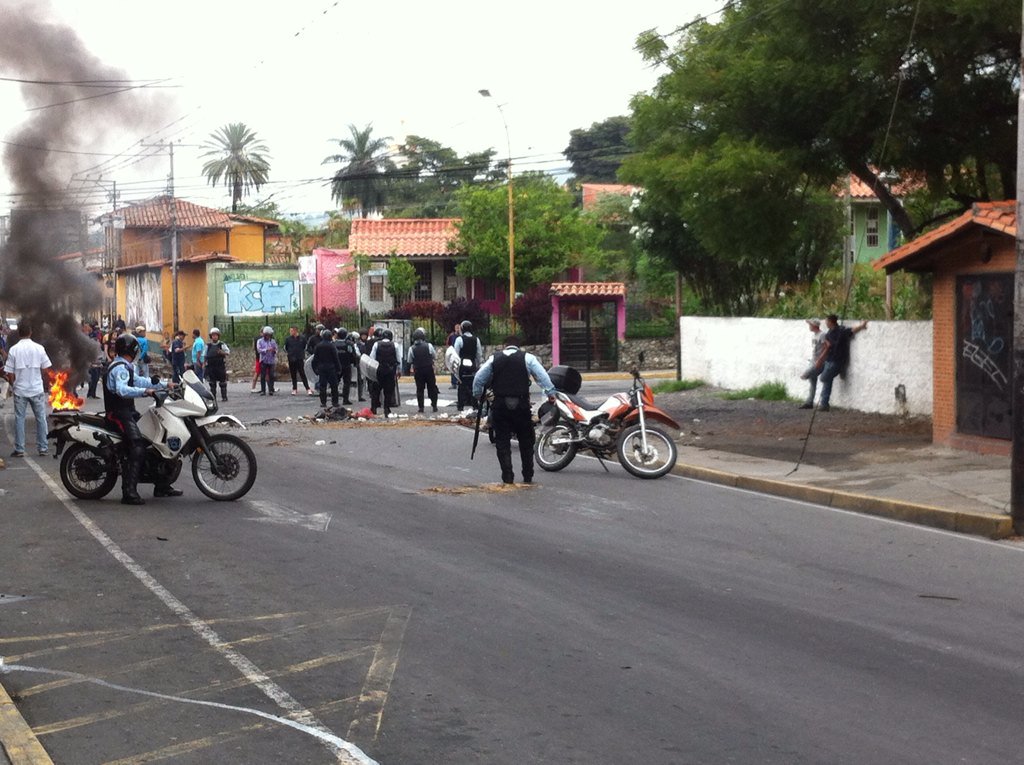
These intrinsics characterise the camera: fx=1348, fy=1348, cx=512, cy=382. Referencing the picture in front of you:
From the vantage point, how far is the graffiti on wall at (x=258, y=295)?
181ft

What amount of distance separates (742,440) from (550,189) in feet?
126

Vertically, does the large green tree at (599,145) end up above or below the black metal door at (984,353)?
above

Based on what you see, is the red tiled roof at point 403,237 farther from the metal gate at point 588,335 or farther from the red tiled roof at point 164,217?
the red tiled roof at point 164,217

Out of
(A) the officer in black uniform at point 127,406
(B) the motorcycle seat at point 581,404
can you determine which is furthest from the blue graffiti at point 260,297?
(A) the officer in black uniform at point 127,406

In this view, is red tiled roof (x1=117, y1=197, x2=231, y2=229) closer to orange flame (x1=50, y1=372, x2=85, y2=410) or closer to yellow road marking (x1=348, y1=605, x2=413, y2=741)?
orange flame (x1=50, y1=372, x2=85, y2=410)

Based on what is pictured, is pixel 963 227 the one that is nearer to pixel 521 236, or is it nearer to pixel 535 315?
pixel 535 315

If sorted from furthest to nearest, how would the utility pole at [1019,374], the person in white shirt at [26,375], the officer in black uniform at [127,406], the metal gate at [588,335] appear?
the metal gate at [588,335] < the person in white shirt at [26,375] < the officer in black uniform at [127,406] < the utility pole at [1019,374]

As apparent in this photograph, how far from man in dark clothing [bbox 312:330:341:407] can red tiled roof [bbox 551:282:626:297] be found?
1741 centimetres

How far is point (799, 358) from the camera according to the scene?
88.2 ft

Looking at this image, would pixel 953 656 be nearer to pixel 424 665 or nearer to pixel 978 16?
pixel 424 665

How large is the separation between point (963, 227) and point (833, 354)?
7.60 m

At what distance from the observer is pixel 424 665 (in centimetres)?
708

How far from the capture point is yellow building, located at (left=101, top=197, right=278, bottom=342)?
61.5m

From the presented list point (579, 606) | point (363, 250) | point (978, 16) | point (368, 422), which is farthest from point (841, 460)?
point (363, 250)
